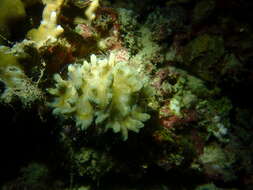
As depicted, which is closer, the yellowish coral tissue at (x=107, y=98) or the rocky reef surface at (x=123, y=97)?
the yellowish coral tissue at (x=107, y=98)

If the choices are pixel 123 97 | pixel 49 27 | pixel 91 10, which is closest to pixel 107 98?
pixel 123 97

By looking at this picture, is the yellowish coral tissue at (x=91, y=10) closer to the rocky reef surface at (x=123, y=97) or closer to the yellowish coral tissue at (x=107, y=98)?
the rocky reef surface at (x=123, y=97)

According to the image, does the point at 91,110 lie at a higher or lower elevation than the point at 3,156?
higher

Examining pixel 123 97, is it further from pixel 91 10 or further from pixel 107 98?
pixel 91 10

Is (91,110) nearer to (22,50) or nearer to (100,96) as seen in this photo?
(100,96)

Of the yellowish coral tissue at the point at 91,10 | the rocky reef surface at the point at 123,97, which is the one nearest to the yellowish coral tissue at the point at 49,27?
the rocky reef surface at the point at 123,97

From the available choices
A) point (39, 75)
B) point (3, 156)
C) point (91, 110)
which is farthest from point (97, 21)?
point (3, 156)

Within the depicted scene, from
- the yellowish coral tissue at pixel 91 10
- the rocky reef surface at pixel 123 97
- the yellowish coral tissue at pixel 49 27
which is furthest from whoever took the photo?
the yellowish coral tissue at pixel 91 10
